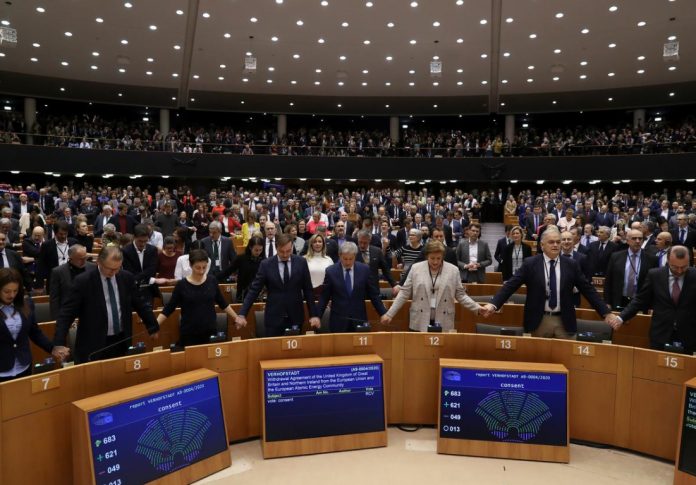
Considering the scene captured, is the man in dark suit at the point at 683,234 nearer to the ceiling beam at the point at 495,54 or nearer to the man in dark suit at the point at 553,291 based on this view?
the man in dark suit at the point at 553,291

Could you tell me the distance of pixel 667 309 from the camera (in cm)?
439

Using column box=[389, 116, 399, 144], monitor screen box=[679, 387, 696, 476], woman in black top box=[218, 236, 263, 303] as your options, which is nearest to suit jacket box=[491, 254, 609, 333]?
monitor screen box=[679, 387, 696, 476]

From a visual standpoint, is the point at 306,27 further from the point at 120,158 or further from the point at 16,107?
the point at 16,107

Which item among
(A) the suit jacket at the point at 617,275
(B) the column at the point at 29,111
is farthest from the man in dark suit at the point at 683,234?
(B) the column at the point at 29,111

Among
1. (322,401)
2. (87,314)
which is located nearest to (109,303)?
(87,314)

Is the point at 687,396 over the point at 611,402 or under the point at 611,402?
over

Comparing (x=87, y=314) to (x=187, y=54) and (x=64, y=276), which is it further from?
(x=187, y=54)

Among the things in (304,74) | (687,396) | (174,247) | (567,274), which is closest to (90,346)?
(174,247)

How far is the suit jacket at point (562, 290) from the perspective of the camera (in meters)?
4.55

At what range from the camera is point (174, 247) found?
6266mm

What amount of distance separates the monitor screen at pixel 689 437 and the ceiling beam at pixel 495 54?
13257 mm

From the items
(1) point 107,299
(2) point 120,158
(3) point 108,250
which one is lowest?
(1) point 107,299

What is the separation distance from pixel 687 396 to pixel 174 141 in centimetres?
2217

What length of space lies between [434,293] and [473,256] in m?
2.74
